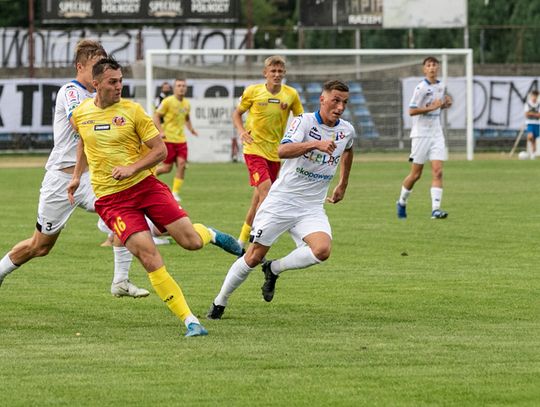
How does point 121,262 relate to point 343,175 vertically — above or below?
below

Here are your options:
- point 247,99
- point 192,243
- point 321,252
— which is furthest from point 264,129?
point 192,243

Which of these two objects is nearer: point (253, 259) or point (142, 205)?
point (142, 205)

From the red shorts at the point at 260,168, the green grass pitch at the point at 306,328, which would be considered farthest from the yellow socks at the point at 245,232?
the red shorts at the point at 260,168

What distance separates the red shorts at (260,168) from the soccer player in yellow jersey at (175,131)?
356 inches

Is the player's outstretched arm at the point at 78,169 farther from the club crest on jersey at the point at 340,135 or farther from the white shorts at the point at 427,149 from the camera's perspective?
the white shorts at the point at 427,149

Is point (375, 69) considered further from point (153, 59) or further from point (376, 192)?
point (376, 192)

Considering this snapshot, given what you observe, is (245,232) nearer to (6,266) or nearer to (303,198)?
(6,266)

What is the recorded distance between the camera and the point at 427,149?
21.4 meters

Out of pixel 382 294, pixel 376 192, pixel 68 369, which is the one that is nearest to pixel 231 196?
pixel 376 192

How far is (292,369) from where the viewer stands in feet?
28.6

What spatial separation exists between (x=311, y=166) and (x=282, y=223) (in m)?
0.53

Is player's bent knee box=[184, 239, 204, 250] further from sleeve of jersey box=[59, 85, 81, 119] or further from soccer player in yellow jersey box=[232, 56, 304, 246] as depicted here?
soccer player in yellow jersey box=[232, 56, 304, 246]

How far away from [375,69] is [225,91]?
452 centimetres

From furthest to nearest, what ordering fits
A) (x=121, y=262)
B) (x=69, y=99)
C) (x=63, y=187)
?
(x=121, y=262) → (x=63, y=187) → (x=69, y=99)
